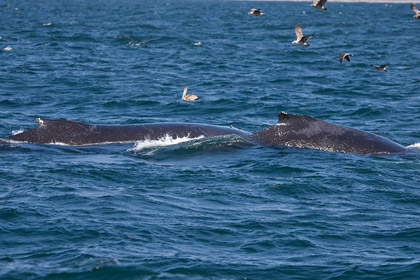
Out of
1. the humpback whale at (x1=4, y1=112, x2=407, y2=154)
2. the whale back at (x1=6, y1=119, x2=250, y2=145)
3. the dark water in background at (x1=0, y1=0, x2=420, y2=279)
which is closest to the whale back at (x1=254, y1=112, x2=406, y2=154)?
the humpback whale at (x1=4, y1=112, x2=407, y2=154)

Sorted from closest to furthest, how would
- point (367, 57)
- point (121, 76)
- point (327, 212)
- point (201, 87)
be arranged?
1. point (327, 212)
2. point (201, 87)
3. point (121, 76)
4. point (367, 57)

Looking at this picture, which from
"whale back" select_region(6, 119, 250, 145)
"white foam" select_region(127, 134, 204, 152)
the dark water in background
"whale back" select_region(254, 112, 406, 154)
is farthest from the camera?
"whale back" select_region(6, 119, 250, 145)

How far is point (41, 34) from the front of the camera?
51562 mm

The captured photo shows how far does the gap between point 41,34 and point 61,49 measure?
9558 millimetres

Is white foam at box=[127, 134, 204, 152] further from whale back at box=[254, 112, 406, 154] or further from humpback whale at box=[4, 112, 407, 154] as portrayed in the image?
whale back at box=[254, 112, 406, 154]

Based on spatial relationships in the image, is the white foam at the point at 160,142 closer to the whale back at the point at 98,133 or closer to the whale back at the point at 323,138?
the whale back at the point at 98,133

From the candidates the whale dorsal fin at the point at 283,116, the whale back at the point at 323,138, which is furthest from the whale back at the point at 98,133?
the whale dorsal fin at the point at 283,116

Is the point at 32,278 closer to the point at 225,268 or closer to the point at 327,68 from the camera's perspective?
the point at 225,268

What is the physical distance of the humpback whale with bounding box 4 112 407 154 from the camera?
1630cm

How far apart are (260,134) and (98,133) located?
3.84 meters

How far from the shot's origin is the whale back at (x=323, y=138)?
53.2ft

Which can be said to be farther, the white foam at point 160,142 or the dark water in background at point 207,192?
the white foam at point 160,142

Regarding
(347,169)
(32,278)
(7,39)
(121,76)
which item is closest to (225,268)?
(32,278)

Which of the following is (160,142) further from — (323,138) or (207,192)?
(323,138)
